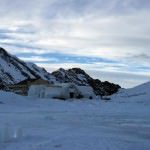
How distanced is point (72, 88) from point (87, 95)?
19.7 feet

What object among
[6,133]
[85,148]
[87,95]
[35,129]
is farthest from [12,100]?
[87,95]

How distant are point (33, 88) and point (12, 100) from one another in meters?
39.2

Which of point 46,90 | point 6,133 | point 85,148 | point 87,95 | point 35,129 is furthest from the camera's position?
point 87,95

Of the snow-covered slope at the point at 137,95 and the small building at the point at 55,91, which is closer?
the snow-covered slope at the point at 137,95

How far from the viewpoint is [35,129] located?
22922 millimetres

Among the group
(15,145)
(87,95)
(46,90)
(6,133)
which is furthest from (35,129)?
(87,95)

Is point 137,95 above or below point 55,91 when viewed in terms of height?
below

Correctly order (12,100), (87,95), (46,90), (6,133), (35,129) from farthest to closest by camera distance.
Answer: (87,95)
(46,90)
(12,100)
(35,129)
(6,133)

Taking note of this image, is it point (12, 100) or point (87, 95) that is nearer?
point (12, 100)

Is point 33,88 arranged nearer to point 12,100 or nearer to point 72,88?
point 72,88

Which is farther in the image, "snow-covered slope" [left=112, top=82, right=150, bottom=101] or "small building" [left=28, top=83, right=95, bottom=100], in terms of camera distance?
"small building" [left=28, top=83, right=95, bottom=100]

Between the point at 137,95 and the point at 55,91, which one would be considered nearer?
the point at 55,91

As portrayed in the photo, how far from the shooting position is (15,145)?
17.5 m

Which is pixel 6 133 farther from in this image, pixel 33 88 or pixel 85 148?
pixel 33 88
